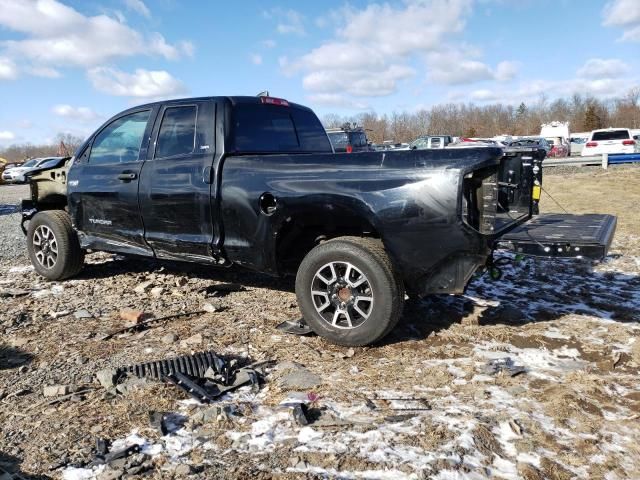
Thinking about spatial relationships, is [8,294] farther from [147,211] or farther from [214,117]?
[214,117]

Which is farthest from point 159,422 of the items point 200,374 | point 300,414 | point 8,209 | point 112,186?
point 8,209

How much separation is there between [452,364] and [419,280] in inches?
25.0

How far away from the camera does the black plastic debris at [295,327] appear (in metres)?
4.35

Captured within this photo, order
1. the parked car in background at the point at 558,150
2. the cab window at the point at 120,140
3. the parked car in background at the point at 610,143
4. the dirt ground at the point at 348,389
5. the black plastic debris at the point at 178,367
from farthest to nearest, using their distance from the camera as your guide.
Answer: the parked car in background at the point at 558,150 < the parked car in background at the point at 610,143 < the cab window at the point at 120,140 < the black plastic debris at the point at 178,367 < the dirt ground at the point at 348,389

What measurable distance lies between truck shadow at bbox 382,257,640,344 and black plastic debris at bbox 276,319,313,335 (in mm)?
652

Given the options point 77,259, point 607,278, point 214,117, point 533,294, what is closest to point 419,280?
point 533,294

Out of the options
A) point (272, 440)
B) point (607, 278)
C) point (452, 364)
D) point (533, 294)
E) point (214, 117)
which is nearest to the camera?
point (272, 440)

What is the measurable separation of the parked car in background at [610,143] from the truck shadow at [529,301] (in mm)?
20767

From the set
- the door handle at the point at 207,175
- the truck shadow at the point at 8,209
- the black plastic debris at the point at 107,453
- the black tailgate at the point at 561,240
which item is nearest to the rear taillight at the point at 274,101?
the door handle at the point at 207,175

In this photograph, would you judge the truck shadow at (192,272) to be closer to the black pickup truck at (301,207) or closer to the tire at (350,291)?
the black pickup truck at (301,207)

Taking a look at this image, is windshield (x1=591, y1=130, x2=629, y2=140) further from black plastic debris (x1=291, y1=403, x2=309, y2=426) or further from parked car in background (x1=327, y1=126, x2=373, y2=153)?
black plastic debris (x1=291, y1=403, x2=309, y2=426)

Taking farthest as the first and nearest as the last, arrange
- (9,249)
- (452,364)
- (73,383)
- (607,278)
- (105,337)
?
(9,249)
(607,278)
(105,337)
(452,364)
(73,383)

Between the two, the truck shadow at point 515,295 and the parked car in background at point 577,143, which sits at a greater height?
the parked car in background at point 577,143

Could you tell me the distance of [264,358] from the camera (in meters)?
3.90
